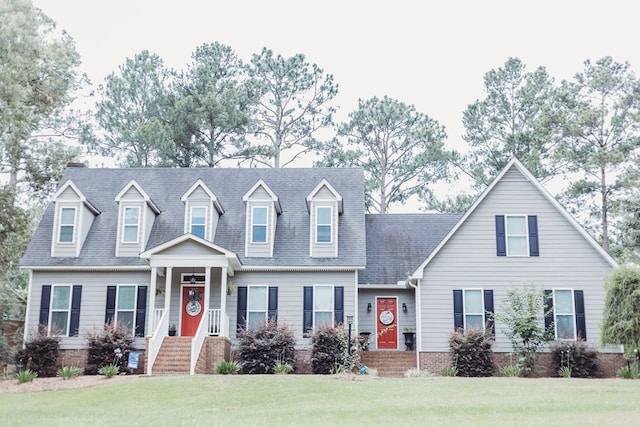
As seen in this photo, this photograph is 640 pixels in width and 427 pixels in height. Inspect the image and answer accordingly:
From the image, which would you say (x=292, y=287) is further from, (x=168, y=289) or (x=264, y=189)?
(x=168, y=289)

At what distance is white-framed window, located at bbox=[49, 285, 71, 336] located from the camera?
23656mm

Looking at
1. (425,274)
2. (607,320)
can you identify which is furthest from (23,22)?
(607,320)

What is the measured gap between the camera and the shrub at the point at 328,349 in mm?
22125

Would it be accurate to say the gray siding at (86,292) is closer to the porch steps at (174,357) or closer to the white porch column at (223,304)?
the porch steps at (174,357)

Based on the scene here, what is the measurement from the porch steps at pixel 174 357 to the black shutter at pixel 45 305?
4496 mm

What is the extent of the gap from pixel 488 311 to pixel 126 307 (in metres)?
11.6

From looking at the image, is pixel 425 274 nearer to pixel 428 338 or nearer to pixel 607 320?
pixel 428 338

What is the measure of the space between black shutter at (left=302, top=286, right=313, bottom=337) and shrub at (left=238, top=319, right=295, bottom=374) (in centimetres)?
111

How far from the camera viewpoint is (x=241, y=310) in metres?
23.9

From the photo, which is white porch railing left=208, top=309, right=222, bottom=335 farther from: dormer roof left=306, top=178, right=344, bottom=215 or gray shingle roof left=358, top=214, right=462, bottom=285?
gray shingle roof left=358, top=214, right=462, bottom=285

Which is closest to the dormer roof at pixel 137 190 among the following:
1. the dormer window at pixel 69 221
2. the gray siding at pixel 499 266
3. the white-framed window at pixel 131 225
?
the white-framed window at pixel 131 225

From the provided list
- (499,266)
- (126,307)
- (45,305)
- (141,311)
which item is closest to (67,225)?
(45,305)

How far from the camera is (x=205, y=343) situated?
71.8ft

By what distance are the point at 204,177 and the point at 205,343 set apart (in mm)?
7789
